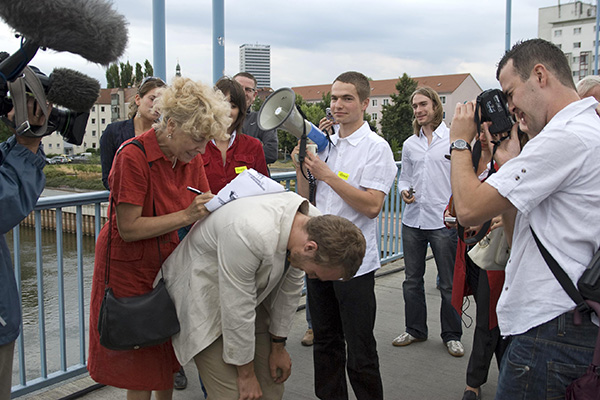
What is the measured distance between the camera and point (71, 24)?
179 cm

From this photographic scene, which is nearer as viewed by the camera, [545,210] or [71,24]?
[71,24]

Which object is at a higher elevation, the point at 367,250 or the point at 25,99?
the point at 25,99

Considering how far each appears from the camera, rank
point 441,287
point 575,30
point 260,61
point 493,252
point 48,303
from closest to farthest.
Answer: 1. point 493,252
2. point 441,287
3. point 48,303
4. point 575,30
5. point 260,61

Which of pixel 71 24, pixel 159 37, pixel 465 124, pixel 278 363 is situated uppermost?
pixel 159 37

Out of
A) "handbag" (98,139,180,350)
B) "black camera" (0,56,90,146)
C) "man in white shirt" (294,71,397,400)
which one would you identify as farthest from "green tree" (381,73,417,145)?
"black camera" (0,56,90,146)

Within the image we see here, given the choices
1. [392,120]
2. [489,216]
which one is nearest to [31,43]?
[489,216]

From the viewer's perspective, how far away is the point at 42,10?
1.72 metres

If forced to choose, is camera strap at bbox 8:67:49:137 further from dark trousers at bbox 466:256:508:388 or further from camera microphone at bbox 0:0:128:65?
dark trousers at bbox 466:256:508:388

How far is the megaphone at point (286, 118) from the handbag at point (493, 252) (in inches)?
49.4

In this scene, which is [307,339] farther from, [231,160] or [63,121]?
[63,121]

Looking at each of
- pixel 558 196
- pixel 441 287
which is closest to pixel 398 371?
pixel 441 287

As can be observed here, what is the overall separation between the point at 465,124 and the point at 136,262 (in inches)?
64.6

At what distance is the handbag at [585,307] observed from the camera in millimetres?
1736

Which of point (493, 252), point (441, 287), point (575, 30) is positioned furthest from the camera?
point (575, 30)
